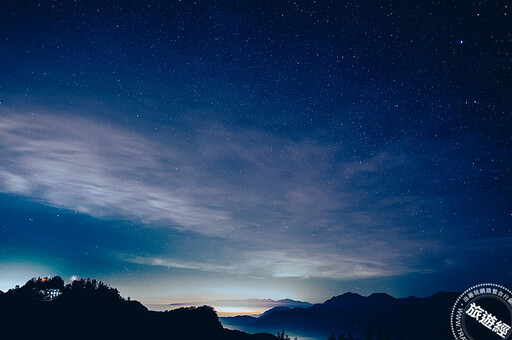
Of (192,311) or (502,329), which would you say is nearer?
(502,329)

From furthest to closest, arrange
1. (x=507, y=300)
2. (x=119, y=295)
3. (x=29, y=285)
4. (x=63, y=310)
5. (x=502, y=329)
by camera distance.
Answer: (x=119, y=295), (x=29, y=285), (x=63, y=310), (x=507, y=300), (x=502, y=329)

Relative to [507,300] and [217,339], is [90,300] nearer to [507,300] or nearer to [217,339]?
[217,339]

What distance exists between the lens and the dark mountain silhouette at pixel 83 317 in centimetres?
6500

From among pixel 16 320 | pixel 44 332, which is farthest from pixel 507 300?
pixel 16 320

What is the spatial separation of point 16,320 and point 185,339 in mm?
43257

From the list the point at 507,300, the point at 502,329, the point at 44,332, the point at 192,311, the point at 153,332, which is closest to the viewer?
the point at 502,329

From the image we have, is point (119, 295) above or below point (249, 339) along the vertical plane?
above

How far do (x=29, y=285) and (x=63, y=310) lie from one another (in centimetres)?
1469

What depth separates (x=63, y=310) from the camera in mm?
71938

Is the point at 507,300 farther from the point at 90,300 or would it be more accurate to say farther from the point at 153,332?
the point at 90,300

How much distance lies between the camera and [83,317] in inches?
2867

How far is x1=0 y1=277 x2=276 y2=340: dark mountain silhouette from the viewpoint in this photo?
6500 cm

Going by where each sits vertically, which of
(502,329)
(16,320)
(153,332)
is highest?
(502,329)

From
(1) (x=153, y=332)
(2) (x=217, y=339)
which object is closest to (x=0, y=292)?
(1) (x=153, y=332)
